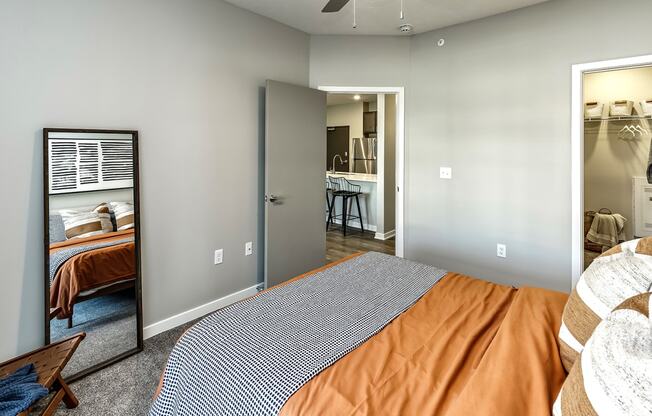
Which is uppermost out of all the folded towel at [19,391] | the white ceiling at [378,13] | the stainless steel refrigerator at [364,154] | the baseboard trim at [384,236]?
the white ceiling at [378,13]

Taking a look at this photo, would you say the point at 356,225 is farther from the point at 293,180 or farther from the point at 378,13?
the point at 378,13

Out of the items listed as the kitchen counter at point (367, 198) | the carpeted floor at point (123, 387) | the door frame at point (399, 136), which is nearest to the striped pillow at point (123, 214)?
the carpeted floor at point (123, 387)

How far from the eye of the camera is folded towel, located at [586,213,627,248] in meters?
4.05

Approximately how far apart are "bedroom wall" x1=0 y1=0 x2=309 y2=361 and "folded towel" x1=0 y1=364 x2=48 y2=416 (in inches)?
18.8

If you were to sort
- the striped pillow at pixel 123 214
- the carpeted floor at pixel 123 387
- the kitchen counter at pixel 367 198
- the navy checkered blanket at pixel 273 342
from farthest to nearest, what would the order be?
the kitchen counter at pixel 367 198 → the striped pillow at pixel 123 214 → the carpeted floor at pixel 123 387 → the navy checkered blanket at pixel 273 342

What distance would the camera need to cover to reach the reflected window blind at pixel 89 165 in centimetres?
205

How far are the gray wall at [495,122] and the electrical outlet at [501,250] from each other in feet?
0.12

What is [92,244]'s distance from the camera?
2232 millimetres

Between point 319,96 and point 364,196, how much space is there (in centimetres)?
291

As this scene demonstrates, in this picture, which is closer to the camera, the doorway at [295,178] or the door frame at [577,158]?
the door frame at [577,158]

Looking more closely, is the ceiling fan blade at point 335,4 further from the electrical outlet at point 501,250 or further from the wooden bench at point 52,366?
the electrical outlet at point 501,250

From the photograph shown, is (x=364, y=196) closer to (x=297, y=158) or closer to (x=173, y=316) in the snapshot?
(x=297, y=158)

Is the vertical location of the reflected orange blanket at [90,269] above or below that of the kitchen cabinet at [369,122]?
below

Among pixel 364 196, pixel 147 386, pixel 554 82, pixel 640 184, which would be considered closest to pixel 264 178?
pixel 147 386
